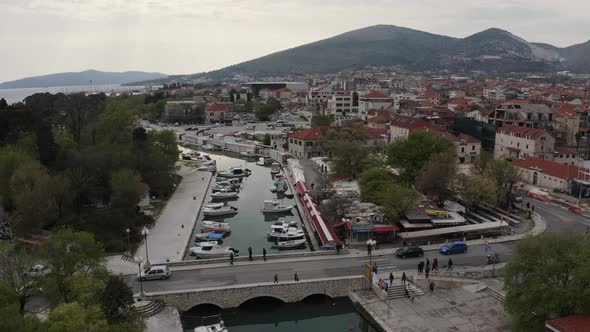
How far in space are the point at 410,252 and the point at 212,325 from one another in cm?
1141

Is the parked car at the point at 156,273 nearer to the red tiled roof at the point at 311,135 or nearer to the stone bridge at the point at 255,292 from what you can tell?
the stone bridge at the point at 255,292

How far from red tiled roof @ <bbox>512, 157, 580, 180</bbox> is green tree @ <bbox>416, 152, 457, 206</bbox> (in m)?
11.4

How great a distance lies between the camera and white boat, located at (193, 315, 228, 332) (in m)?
19.5

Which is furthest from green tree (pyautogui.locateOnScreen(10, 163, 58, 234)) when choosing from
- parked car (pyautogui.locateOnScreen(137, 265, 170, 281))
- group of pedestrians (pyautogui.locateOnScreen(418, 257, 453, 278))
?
group of pedestrians (pyautogui.locateOnScreen(418, 257, 453, 278))

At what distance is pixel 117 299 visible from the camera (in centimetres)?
1716

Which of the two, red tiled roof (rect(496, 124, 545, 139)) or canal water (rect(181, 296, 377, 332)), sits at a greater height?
red tiled roof (rect(496, 124, 545, 139))

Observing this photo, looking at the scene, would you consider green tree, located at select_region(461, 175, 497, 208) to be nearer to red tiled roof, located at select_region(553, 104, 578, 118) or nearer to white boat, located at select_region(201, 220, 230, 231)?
white boat, located at select_region(201, 220, 230, 231)

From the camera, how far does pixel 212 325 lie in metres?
20.0

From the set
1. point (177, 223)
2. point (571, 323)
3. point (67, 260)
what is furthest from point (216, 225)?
point (571, 323)

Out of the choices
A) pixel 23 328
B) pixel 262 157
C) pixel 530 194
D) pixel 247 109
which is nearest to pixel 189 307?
pixel 23 328

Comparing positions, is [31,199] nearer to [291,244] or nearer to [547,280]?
[291,244]

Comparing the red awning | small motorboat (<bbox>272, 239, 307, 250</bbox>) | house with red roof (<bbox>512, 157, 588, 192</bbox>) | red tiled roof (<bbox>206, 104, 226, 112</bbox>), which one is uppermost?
red tiled roof (<bbox>206, 104, 226, 112</bbox>)

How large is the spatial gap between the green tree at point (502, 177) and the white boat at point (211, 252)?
20.0 meters

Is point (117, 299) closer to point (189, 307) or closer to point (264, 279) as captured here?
point (189, 307)
